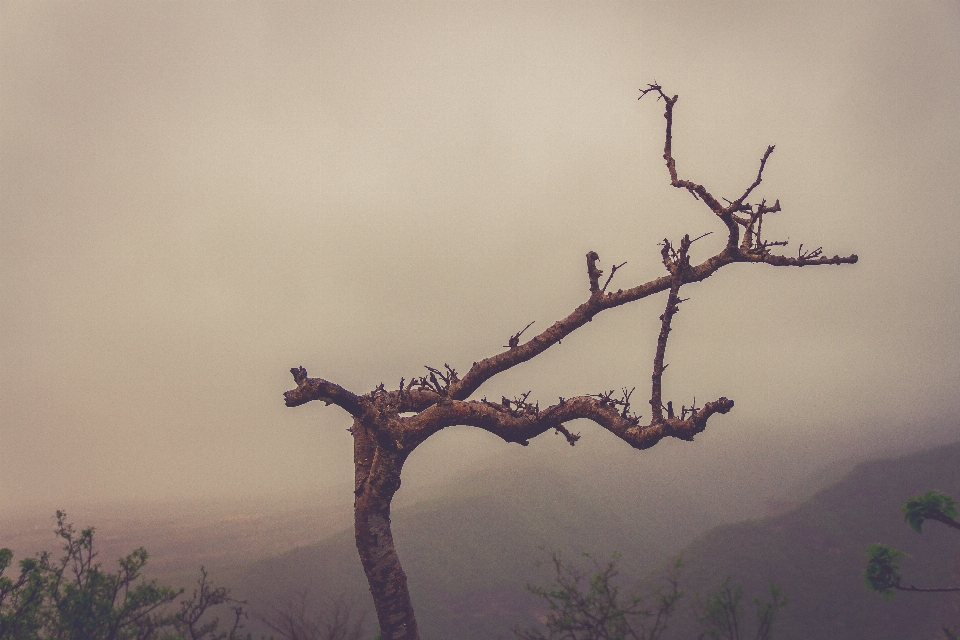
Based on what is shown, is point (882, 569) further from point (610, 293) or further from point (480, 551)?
point (480, 551)

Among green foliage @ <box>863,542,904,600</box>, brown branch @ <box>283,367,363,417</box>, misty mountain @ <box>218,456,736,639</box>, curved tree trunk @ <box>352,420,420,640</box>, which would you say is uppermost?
brown branch @ <box>283,367,363,417</box>

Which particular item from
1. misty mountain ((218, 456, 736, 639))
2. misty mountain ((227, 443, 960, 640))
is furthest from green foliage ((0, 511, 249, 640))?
misty mountain ((218, 456, 736, 639))

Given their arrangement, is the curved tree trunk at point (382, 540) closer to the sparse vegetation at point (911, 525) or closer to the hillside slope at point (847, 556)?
the sparse vegetation at point (911, 525)

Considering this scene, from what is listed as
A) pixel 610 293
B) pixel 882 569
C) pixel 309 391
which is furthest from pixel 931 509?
pixel 309 391

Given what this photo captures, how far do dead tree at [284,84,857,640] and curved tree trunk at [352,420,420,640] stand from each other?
1 cm

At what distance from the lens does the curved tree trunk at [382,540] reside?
5910mm

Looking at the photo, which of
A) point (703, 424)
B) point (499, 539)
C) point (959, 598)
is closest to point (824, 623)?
point (959, 598)

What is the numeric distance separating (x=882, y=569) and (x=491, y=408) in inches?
431

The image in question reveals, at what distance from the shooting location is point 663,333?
5426mm

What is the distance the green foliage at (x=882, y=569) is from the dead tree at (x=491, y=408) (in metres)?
8.82

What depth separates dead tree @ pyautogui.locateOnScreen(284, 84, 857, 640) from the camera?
5496mm

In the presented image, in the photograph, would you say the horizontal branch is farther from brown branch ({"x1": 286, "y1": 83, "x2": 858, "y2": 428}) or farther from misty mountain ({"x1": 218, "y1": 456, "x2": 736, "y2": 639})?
misty mountain ({"x1": 218, "y1": 456, "x2": 736, "y2": 639})

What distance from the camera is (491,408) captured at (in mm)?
6938

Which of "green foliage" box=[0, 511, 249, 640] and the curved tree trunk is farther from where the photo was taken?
"green foliage" box=[0, 511, 249, 640]
